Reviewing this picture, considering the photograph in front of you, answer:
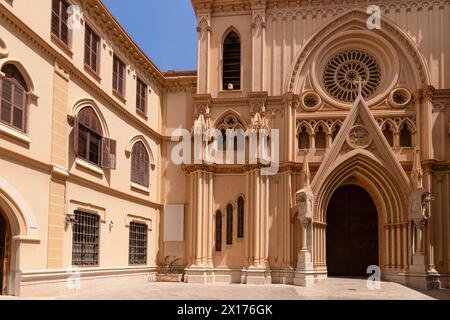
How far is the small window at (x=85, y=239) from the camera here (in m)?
22.7

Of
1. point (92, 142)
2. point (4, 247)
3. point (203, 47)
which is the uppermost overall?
point (203, 47)

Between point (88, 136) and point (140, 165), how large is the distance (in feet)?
20.3

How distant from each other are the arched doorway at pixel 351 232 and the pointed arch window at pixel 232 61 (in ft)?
27.5

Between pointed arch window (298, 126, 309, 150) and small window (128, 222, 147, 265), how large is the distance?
938 cm

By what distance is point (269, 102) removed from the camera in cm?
3105

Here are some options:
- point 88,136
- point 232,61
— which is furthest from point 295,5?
point 88,136

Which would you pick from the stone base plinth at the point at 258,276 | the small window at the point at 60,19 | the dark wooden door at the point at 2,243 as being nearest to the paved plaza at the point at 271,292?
the stone base plinth at the point at 258,276

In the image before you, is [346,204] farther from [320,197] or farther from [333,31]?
[333,31]

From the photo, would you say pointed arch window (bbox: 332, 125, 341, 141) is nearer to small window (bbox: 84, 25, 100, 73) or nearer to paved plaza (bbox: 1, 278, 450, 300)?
paved plaza (bbox: 1, 278, 450, 300)

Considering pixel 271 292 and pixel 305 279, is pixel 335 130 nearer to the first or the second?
pixel 305 279

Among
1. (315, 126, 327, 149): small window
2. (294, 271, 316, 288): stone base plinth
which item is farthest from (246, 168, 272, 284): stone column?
(315, 126, 327, 149): small window

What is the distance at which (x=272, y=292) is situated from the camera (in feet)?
80.2

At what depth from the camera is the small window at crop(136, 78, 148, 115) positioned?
2984 centimetres

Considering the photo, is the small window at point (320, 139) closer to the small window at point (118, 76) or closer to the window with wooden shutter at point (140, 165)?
the window with wooden shutter at point (140, 165)
